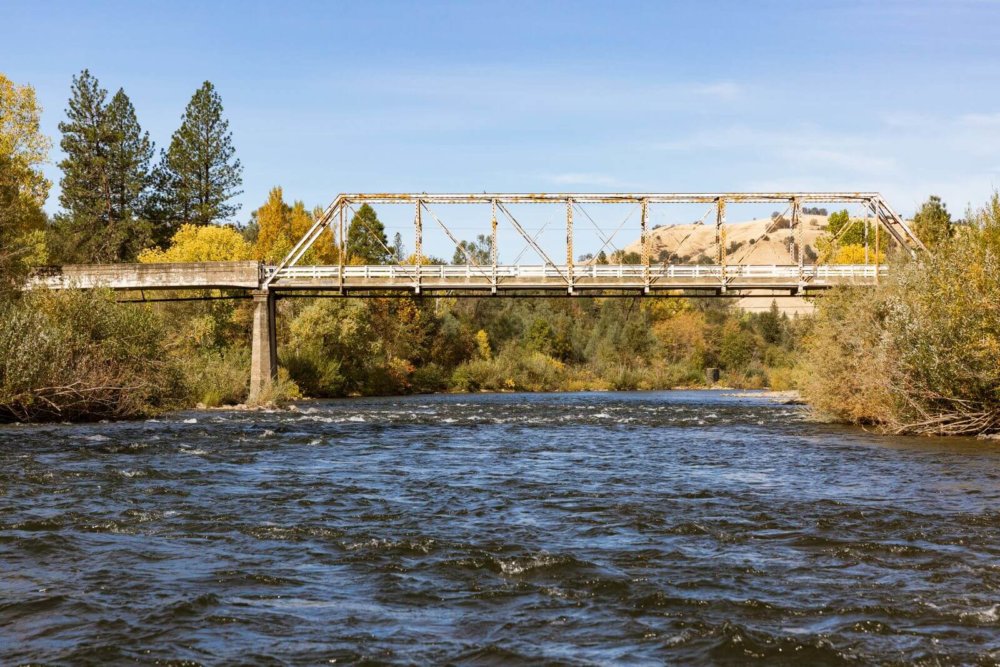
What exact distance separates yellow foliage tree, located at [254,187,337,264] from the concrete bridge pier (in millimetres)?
29963

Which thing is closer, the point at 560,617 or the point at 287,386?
the point at 560,617

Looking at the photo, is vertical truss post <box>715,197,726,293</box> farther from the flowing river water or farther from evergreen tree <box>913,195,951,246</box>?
the flowing river water

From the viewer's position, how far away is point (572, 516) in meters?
17.1

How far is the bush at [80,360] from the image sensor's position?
3177 cm

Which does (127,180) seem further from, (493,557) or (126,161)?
(493,557)

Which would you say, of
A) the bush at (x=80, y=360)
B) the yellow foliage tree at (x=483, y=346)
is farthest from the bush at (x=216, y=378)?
the yellow foliage tree at (x=483, y=346)

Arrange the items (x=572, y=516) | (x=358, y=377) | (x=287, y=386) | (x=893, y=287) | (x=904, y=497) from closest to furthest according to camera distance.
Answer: (x=572, y=516) → (x=904, y=497) → (x=893, y=287) → (x=287, y=386) → (x=358, y=377)

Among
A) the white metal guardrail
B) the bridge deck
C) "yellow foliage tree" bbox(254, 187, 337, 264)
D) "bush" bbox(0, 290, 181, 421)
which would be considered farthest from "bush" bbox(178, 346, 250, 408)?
"yellow foliage tree" bbox(254, 187, 337, 264)

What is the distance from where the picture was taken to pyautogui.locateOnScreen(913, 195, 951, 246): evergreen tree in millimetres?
70938

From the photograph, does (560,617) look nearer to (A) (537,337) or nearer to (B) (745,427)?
(B) (745,427)

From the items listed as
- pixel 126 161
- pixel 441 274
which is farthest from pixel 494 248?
pixel 126 161

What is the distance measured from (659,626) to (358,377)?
63.8 metres

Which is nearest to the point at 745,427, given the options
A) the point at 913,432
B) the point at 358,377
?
the point at 913,432

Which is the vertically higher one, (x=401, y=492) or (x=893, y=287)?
(x=893, y=287)
